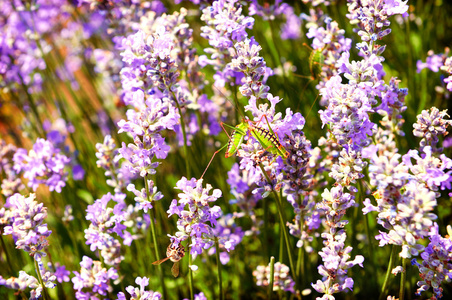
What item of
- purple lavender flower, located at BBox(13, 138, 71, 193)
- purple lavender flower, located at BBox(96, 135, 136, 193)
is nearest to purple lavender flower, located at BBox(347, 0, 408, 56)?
purple lavender flower, located at BBox(96, 135, 136, 193)

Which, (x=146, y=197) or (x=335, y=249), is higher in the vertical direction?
(x=146, y=197)

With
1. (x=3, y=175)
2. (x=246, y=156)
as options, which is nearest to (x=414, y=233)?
(x=246, y=156)

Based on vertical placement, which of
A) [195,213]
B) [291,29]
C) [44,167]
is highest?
[291,29]

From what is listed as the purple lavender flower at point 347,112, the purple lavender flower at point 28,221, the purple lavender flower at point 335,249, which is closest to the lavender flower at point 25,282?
the purple lavender flower at point 28,221

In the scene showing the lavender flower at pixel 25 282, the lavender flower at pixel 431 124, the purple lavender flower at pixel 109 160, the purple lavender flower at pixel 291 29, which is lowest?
the lavender flower at pixel 25 282

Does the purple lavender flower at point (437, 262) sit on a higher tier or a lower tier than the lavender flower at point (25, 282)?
lower

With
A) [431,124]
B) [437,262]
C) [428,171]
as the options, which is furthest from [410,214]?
[431,124]

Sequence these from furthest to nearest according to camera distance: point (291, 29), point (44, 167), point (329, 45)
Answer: point (291, 29) < point (44, 167) < point (329, 45)

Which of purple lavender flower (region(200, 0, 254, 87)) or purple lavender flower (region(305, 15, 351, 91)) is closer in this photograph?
purple lavender flower (region(200, 0, 254, 87))

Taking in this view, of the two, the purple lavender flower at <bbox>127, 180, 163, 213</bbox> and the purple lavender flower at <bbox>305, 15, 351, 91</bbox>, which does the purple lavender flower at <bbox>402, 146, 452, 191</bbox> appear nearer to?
the purple lavender flower at <bbox>305, 15, 351, 91</bbox>

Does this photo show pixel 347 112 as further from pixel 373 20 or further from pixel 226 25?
pixel 226 25

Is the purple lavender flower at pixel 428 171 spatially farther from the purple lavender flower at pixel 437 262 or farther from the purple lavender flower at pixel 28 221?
the purple lavender flower at pixel 28 221

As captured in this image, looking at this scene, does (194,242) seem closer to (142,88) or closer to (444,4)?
(142,88)
